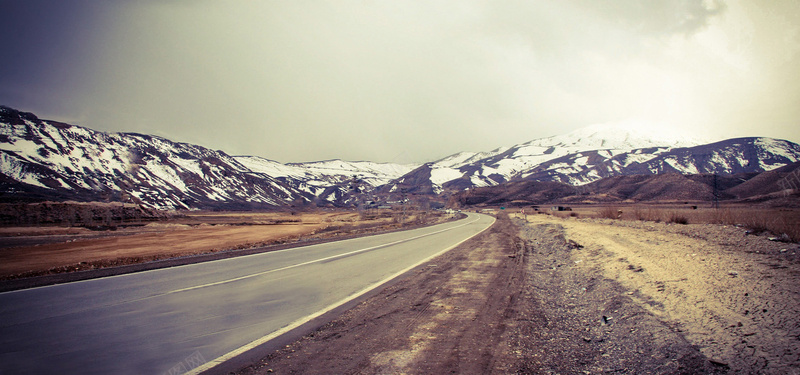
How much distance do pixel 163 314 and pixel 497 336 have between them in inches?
226

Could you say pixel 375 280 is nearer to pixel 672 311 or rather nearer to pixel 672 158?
pixel 672 311

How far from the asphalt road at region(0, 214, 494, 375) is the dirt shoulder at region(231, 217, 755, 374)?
1.02 m

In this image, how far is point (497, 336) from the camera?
463 cm

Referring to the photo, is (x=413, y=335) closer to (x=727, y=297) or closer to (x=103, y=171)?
(x=727, y=297)

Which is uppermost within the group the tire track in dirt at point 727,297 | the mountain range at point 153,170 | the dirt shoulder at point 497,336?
the mountain range at point 153,170

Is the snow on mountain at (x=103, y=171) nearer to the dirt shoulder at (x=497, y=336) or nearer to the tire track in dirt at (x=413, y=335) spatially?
the tire track in dirt at (x=413, y=335)

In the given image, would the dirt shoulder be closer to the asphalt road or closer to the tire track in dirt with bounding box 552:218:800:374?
the tire track in dirt with bounding box 552:218:800:374

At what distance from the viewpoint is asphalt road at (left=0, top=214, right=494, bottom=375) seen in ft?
13.2

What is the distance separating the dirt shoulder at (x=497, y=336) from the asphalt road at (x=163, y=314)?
1024 mm

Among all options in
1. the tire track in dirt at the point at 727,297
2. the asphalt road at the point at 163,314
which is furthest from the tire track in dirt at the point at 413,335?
the tire track in dirt at the point at 727,297

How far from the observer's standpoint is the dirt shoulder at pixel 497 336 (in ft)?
12.1

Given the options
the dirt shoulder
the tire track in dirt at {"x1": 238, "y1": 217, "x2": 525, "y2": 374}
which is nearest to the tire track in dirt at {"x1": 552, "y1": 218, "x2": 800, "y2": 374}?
the dirt shoulder

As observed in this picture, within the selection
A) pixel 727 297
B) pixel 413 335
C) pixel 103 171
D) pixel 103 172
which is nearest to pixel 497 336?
pixel 413 335

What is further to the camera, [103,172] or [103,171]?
[103,171]
